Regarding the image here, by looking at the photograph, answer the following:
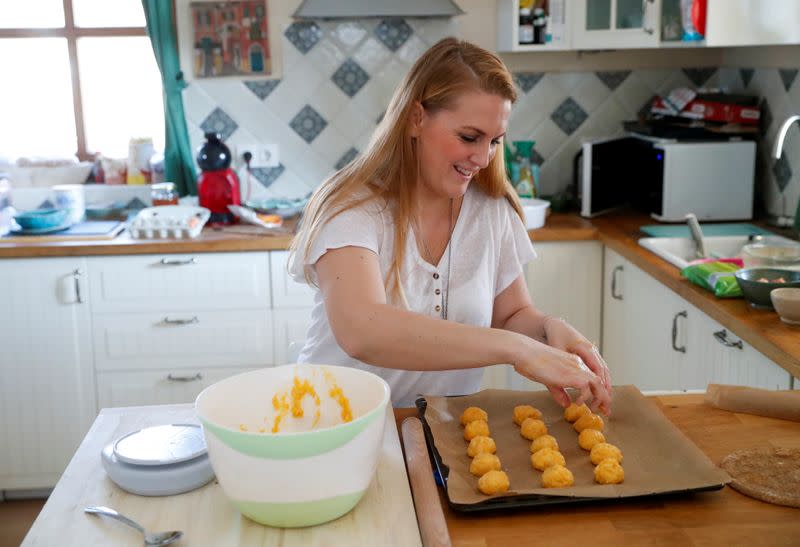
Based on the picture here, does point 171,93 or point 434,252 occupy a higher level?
point 171,93

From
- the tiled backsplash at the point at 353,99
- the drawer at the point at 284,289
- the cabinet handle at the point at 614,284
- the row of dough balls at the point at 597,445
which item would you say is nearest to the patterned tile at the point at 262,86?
the tiled backsplash at the point at 353,99

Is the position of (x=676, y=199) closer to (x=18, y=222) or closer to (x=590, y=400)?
(x=590, y=400)

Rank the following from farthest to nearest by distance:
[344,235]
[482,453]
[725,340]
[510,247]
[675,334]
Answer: [675,334] < [725,340] < [510,247] < [344,235] < [482,453]

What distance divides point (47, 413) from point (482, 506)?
240cm

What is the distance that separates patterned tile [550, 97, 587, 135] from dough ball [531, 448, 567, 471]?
8.34ft

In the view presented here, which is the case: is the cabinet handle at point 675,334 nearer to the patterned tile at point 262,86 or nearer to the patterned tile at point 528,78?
the patterned tile at point 528,78

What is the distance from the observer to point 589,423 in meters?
1.39

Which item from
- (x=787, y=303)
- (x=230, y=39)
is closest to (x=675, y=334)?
(x=787, y=303)

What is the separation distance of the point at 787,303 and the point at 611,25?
158 centimetres

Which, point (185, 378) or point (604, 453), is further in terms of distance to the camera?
point (185, 378)

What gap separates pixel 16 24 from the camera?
362cm

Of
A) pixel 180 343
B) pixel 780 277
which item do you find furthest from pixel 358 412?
pixel 180 343

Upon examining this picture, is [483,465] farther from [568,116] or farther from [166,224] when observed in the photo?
[568,116]

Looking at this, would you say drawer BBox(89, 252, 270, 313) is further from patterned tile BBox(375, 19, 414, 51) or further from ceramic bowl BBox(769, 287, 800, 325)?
ceramic bowl BBox(769, 287, 800, 325)
